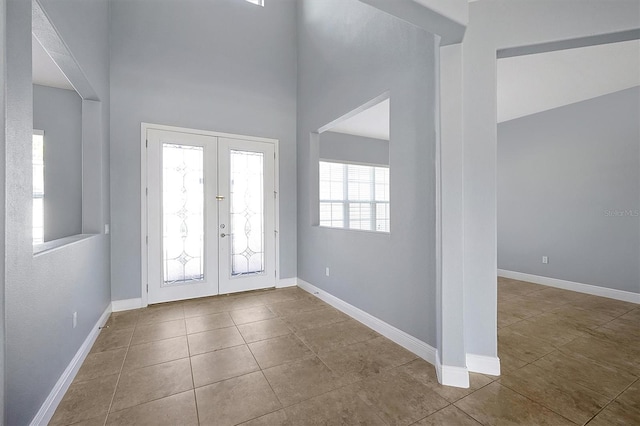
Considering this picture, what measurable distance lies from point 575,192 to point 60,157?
757 cm

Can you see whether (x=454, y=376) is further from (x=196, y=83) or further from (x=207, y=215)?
(x=196, y=83)

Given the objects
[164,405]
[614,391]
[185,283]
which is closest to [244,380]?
[164,405]

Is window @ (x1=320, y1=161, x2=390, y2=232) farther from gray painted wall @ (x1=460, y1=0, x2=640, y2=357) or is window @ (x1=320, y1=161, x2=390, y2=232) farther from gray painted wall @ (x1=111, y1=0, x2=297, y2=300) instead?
gray painted wall @ (x1=460, y1=0, x2=640, y2=357)

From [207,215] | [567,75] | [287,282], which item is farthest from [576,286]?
[207,215]

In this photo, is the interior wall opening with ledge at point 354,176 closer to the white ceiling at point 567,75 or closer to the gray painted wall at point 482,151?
the white ceiling at point 567,75

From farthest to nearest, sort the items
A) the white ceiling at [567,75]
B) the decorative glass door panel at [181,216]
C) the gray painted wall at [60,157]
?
the gray painted wall at [60,157] < the decorative glass door panel at [181,216] < the white ceiling at [567,75]

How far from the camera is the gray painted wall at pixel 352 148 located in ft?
19.9

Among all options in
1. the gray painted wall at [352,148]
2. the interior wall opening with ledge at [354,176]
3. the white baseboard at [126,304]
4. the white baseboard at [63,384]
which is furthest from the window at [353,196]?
the white baseboard at [63,384]

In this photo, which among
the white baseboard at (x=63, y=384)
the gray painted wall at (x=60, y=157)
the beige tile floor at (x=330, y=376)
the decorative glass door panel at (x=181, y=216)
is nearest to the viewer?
the white baseboard at (x=63, y=384)

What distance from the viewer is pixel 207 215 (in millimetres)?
3848

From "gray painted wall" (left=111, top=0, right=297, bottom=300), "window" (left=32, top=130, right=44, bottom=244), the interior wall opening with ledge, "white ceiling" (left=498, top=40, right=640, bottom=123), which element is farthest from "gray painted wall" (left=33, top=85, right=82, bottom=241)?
"white ceiling" (left=498, top=40, right=640, bottom=123)

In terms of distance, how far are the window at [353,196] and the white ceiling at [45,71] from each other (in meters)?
4.33

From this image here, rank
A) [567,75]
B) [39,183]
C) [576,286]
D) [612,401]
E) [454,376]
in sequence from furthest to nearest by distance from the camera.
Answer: [576,286] < [39,183] < [567,75] < [454,376] < [612,401]

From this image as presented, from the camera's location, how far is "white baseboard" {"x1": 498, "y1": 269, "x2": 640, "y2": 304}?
3668mm
